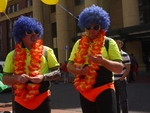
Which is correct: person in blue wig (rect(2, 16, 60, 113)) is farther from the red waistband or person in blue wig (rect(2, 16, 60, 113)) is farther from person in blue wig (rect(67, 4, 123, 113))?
the red waistband

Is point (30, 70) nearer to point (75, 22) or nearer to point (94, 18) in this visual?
point (94, 18)

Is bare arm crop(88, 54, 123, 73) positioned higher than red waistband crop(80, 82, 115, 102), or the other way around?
bare arm crop(88, 54, 123, 73)

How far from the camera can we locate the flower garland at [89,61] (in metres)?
3.25

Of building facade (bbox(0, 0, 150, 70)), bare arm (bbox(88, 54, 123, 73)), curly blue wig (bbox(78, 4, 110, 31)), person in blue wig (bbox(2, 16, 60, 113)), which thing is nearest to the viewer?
bare arm (bbox(88, 54, 123, 73))

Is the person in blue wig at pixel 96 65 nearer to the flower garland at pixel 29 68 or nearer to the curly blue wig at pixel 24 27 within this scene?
the flower garland at pixel 29 68

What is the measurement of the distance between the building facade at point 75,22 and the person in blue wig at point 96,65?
585 inches

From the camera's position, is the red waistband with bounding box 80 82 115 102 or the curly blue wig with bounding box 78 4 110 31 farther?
the curly blue wig with bounding box 78 4 110 31

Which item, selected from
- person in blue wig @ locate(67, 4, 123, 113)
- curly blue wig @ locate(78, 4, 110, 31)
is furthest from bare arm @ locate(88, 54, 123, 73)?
curly blue wig @ locate(78, 4, 110, 31)

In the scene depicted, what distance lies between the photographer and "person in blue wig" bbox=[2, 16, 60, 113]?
3.21 metres

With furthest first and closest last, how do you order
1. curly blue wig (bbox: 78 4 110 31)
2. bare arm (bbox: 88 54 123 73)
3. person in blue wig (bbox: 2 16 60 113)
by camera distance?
curly blue wig (bbox: 78 4 110 31)
person in blue wig (bbox: 2 16 60 113)
bare arm (bbox: 88 54 123 73)

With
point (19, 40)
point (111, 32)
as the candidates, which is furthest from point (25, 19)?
point (111, 32)

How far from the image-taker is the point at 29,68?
3338 millimetres

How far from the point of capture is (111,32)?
24672 millimetres

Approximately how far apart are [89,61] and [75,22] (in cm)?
2862
